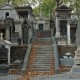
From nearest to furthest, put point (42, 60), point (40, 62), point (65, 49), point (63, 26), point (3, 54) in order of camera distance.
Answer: point (40, 62) < point (42, 60) < point (3, 54) < point (65, 49) < point (63, 26)

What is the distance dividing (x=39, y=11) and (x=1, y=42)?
145 feet

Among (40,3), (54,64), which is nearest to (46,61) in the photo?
(54,64)

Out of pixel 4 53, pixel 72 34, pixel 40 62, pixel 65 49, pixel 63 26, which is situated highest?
pixel 63 26

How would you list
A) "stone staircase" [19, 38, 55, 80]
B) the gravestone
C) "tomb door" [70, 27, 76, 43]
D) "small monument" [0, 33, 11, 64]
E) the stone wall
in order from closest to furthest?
"stone staircase" [19, 38, 55, 80] → the gravestone → "small monument" [0, 33, 11, 64] → the stone wall → "tomb door" [70, 27, 76, 43]

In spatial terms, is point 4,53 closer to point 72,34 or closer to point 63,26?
point 72,34

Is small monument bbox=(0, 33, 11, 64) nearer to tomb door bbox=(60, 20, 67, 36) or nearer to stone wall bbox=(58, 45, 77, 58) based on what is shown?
stone wall bbox=(58, 45, 77, 58)

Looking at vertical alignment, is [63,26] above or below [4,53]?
above

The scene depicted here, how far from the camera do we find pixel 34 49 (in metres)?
26.3

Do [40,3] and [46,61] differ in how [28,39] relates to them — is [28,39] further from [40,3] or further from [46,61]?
[40,3]

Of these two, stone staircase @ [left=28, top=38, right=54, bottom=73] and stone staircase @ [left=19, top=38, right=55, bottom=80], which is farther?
stone staircase @ [left=28, top=38, right=54, bottom=73]

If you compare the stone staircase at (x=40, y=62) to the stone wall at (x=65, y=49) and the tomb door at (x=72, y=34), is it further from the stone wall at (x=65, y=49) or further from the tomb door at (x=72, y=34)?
the tomb door at (x=72, y=34)

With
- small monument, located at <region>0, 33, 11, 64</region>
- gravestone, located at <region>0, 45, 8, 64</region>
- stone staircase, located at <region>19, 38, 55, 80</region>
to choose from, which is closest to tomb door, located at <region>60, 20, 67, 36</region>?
stone staircase, located at <region>19, 38, 55, 80</region>

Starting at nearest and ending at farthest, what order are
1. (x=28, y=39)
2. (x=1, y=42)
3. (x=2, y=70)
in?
(x=2, y=70) → (x=1, y=42) → (x=28, y=39)

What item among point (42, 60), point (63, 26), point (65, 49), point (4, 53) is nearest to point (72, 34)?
point (63, 26)
